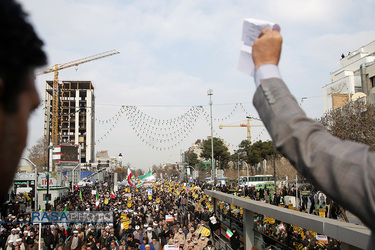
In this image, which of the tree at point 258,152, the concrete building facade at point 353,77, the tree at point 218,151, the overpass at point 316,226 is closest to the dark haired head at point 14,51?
the overpass at point 316,226

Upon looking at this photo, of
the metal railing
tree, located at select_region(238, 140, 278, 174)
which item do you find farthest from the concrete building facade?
the metal railing

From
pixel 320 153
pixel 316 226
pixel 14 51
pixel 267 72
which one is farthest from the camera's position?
pixel 316 226

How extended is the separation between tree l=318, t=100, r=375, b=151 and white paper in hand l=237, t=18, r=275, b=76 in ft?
63.7

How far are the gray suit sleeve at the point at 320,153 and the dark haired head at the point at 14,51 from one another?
85 centimetres

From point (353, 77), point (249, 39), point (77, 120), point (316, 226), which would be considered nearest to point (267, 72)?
point (249, 39)

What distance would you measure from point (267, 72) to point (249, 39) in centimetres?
20

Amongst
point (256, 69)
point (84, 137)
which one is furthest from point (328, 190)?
point (84, 137)

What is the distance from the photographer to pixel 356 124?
20.1 m

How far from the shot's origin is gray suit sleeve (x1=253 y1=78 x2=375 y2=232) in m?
1.07

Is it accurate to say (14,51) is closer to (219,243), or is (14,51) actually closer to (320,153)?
(320,153)

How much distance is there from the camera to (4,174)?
2.89ft

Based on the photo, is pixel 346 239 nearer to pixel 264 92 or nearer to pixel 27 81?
pixel 264 92

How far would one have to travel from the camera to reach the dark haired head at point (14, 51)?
0.87m

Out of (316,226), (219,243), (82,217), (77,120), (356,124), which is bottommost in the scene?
(219,243)
